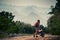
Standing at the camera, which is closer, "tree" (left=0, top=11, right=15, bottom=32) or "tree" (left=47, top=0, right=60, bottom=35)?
"tree" (left=0, top=11, right=15, bottom=32)

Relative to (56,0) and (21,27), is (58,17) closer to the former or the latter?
(56,0)

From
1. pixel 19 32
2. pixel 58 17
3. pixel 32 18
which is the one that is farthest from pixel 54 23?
pixel 19 32

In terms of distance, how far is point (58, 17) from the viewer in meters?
4.99

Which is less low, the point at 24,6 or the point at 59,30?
the point at 24,6

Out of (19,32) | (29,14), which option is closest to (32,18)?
(29,14)

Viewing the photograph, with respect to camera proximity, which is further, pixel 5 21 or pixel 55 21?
pixel 55 21

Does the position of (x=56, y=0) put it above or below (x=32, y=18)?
above

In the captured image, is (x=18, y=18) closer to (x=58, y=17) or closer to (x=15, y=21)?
(x=15, y=21)

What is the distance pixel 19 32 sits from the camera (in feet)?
16.0

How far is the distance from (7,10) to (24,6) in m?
0.40

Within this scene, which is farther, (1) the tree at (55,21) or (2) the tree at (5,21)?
(1) the tree at (55,21)

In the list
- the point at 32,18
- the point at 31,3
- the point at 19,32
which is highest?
the point at 31,3

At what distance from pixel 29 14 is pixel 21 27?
1.12 ft

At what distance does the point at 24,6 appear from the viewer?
5031 mm
